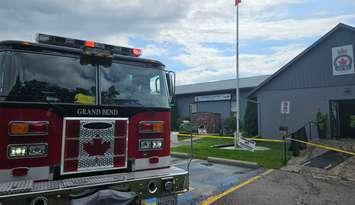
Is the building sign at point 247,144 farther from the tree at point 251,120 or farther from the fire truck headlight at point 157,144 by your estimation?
the fire truck headlight at point 157,144

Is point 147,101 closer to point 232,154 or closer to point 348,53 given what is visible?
point 232,154

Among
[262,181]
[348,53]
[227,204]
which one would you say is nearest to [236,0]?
[348,53]

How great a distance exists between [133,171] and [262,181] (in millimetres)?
5163

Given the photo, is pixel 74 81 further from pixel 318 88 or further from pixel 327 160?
pixel 318 88

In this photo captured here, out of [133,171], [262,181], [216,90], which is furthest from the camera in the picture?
[216,90]

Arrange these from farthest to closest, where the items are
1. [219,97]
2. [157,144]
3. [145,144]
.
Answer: [219,97] → [157,144] → [145,144]

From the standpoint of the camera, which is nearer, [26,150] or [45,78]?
[26,150]

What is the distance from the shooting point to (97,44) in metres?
5.30

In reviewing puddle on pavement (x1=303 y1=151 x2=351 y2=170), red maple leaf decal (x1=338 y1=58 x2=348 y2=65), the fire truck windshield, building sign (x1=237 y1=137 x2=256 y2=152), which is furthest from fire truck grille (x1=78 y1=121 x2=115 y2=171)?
red maple leaf decal (x1=338 y1=58 x2=348 y2=65)

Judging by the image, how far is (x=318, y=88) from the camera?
19.2 meters

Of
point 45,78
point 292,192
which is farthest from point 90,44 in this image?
point 292,192

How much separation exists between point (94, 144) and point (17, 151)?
3.41 feet

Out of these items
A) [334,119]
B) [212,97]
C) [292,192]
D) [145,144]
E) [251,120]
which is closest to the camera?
[145,144]

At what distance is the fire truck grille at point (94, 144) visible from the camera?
4.61 m
